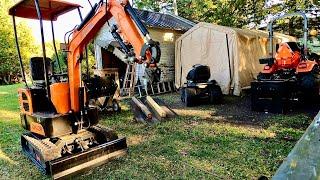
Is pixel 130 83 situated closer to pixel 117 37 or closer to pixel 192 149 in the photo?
pixel 192 149

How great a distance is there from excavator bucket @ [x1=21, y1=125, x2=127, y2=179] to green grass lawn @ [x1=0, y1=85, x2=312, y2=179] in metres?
0.11

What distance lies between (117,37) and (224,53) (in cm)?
812

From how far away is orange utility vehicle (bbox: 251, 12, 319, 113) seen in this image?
24.3 feet

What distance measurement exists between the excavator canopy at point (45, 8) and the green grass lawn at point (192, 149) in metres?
2.39

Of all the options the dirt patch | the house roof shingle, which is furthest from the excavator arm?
the house roof shingle

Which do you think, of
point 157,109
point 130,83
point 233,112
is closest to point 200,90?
point 233,112

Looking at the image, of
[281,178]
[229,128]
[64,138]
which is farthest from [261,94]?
[281,178]

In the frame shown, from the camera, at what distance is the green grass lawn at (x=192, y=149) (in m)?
3.90

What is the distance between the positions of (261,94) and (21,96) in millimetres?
5868

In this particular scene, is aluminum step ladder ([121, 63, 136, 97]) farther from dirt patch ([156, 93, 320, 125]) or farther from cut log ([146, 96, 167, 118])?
cut log ([146, 96, 167, 118])

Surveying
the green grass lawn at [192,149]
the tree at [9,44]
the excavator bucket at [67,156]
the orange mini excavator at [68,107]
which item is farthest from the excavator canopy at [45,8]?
the tree at [9,44]

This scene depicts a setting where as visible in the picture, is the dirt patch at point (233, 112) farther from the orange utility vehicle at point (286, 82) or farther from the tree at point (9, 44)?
the tree at point (9, 44)

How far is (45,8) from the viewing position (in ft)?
15.6

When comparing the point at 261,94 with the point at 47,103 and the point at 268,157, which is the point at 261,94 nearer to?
the point at 268,157
